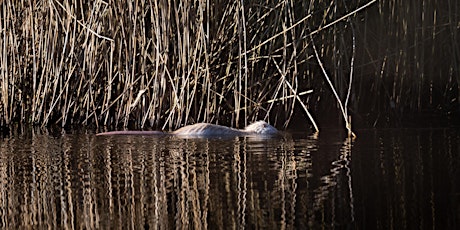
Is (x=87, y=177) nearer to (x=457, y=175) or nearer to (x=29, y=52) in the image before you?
(x=457, y=175)

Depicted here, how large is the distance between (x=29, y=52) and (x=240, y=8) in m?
1.73

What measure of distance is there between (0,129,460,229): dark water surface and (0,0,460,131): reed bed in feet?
2.82

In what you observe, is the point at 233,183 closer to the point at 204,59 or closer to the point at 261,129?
the point at 261,129

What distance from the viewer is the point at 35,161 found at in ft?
13.9

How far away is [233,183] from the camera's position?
344 cm

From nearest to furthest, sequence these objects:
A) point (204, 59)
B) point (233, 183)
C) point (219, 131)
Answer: point (233, 183), point (219, 131), point (204, 59)

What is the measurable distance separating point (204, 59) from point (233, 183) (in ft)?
8.55

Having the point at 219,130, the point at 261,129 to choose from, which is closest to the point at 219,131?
the point at 219,130

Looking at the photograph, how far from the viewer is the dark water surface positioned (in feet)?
9.04

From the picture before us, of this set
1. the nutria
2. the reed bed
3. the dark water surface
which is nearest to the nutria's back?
the nutria

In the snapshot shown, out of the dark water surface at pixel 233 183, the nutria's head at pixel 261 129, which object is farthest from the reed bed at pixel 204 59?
the dark water surface at pixel 233 183

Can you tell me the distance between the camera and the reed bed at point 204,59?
5.86 m

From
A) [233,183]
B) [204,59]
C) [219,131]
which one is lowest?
[233,183]

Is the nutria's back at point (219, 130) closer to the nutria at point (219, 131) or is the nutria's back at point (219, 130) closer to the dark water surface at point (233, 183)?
the nutria at point (219, 131)
